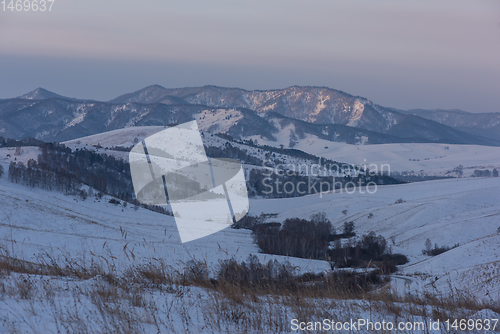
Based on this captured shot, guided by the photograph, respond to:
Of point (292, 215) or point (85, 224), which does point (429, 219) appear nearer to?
point (292, 215)

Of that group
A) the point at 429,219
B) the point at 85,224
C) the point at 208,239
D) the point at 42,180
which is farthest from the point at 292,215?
the point at 85,224

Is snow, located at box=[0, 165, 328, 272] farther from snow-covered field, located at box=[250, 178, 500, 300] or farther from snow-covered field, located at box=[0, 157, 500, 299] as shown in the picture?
snow-covered field, located at box=[250, 178, 500, 300]

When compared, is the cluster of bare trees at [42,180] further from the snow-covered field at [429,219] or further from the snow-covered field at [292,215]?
the snow-covered field at [429,219]

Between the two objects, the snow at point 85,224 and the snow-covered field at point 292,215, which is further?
the snow at point 85,224

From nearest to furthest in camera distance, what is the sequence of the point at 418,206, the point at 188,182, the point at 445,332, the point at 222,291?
the point at 445,332 → the point at 222,291 → the point at 418,206 → the point at 188,182

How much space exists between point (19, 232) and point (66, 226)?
8.51m

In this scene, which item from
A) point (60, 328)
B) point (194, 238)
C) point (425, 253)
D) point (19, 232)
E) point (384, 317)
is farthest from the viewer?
point (425, 253)

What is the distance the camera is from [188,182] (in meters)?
129

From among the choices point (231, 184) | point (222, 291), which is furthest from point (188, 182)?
point (222, 291)

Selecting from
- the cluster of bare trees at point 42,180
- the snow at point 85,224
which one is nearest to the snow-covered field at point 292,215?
the snow at point 85,224

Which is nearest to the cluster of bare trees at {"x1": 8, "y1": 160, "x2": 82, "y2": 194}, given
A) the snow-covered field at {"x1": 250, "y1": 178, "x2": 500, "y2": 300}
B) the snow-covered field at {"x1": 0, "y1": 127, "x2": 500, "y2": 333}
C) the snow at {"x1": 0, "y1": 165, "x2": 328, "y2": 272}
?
the snow-covered field at {"x1": 0, "y1": 127, "x2": 500, "y2": 333}

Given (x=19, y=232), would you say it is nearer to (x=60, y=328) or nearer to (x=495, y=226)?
(x=60, y=328)

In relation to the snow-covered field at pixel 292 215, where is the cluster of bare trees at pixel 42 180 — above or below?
above

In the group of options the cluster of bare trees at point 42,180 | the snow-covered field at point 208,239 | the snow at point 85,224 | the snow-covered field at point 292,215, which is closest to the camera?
the snow-covered field at point 208,239
